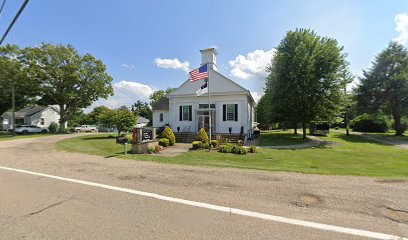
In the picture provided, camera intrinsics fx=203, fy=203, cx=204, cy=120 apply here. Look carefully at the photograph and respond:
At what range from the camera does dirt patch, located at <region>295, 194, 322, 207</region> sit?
460cm

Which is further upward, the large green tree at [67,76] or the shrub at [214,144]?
the large green tree at [67,76]

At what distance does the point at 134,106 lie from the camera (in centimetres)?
8294

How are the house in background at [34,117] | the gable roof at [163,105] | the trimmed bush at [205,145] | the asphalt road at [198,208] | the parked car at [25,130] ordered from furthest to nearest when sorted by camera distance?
the house in background at [34,117] → the parked car at [25,130] → the gable roof at [163,105] → the trimmed bush at [205,145] → the asphalt road at [198,208]

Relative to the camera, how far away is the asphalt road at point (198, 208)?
3.45 metres

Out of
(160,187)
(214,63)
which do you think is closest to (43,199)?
(160,187)

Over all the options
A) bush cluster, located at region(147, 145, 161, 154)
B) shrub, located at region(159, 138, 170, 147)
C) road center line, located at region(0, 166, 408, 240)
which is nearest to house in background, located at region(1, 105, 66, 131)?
shrub, located at region(159, 138, 170, 147)

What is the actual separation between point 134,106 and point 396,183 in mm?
84513

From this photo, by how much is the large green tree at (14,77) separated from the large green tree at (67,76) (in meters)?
1.08

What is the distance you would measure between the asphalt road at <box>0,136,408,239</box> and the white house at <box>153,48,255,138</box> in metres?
13.8

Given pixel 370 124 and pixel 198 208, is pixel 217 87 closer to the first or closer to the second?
pixel 198 208

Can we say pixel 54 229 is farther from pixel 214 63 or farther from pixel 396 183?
pixel 214 63

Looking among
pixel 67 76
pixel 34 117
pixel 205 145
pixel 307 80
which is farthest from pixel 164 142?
pixel 34 117

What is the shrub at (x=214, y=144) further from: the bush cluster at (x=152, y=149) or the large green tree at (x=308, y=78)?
the large green tree at (x=308, y=78)

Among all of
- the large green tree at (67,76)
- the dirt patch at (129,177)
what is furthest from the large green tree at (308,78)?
the large green tree at (67,76)
